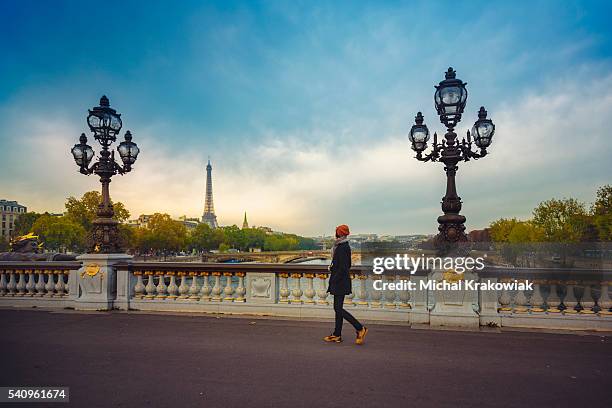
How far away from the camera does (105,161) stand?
1200 centimetres

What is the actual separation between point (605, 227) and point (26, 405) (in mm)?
52403

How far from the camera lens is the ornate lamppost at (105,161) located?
38.3 ft

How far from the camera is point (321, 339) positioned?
783 centimetres

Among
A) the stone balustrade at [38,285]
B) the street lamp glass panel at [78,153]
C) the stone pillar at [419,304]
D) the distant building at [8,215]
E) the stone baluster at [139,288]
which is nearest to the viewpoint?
the stone pillar at [419,304]

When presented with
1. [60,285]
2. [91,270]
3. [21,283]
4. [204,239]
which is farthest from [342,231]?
[204,239]

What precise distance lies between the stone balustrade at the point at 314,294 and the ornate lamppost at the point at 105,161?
2.60ft

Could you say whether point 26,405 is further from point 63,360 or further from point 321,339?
point 321,339

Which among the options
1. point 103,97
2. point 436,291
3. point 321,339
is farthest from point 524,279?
point 103,97

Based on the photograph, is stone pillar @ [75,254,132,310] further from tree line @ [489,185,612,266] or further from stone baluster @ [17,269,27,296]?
tree line @ [489,185,612,266]

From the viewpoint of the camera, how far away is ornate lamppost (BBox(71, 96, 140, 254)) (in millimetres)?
11672

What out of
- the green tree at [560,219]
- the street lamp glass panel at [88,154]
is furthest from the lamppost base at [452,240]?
the green tree at [560,219]

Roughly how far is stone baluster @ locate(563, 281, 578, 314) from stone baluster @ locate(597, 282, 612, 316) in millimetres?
443

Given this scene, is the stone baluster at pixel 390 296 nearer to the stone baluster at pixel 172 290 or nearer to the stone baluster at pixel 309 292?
the stone baluster at pixel 309 292

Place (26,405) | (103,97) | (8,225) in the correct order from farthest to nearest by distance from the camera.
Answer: (8,225)
(103,97)
(26,405)
